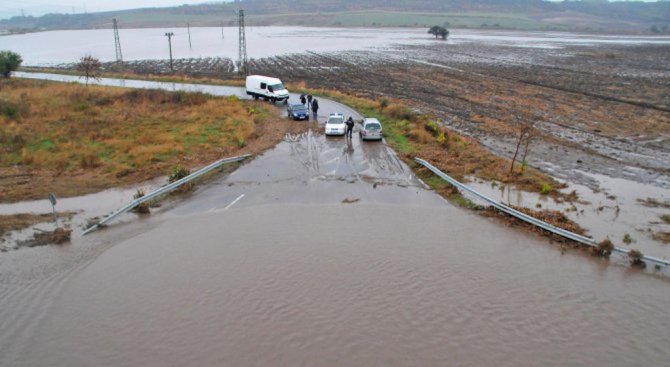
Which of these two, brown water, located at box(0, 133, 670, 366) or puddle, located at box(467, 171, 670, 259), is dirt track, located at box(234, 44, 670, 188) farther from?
brown water, located at box(0, 133, 670, 366)

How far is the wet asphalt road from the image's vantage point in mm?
9945

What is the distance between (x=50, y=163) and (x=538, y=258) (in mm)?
21970

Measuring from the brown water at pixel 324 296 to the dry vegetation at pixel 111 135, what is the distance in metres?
6.69

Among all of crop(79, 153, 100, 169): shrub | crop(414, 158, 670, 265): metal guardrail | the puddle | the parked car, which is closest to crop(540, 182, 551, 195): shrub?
the puddle

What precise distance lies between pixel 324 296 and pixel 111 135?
68.7 ft

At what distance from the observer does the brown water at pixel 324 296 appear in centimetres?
995

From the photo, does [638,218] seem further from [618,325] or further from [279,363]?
[279,363]

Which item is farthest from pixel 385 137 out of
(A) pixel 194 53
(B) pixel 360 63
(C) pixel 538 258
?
(A) pixel 194 53

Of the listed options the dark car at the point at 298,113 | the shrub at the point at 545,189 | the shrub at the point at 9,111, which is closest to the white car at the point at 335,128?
the dark car at the point at 298,113

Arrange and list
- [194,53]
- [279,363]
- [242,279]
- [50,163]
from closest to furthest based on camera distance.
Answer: [279,363] → [242,279] → [50,163] → [194,53]

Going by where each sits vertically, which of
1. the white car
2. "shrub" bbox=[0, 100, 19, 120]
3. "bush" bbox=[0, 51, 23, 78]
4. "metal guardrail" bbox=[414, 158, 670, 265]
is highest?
"bush" bbox=[0, 51, 23, 78]

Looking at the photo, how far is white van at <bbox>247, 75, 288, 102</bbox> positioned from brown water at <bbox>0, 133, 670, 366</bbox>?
24033mm

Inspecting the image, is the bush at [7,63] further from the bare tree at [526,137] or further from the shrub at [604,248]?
the shrub at [604,248]

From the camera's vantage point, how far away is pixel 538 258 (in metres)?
13.9
